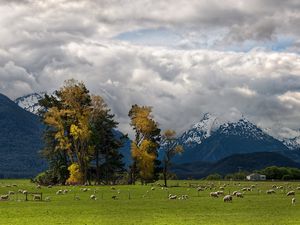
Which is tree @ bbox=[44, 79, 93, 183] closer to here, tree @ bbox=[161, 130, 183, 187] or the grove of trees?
the grove of trees

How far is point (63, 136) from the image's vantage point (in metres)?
137

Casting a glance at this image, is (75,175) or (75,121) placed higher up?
(75,121)

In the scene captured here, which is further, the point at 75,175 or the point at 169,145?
the point at 169,145

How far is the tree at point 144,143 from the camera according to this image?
144250 millimetres

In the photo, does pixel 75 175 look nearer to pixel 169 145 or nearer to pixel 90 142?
pixel 90 142

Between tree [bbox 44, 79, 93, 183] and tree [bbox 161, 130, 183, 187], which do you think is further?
tree [bbox 161, 130, 183, 187]

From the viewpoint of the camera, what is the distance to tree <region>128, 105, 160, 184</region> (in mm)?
144250

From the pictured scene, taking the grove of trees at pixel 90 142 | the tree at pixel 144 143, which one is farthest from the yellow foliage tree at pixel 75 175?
the tree at pixel 144 143

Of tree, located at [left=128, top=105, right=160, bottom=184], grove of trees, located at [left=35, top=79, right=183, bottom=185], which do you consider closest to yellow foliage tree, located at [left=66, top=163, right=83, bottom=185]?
grove of trees, located at [left=35, top=79, right=183, bottom=185]

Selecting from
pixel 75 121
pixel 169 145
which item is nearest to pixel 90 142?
pixel 75 121

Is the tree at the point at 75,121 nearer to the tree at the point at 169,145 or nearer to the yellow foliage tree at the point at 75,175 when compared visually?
the yellow foliage tree at the point at 75,175

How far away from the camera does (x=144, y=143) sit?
14350cm

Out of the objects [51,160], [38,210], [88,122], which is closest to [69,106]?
[88,122]

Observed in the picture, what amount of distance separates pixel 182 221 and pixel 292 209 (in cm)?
1984
